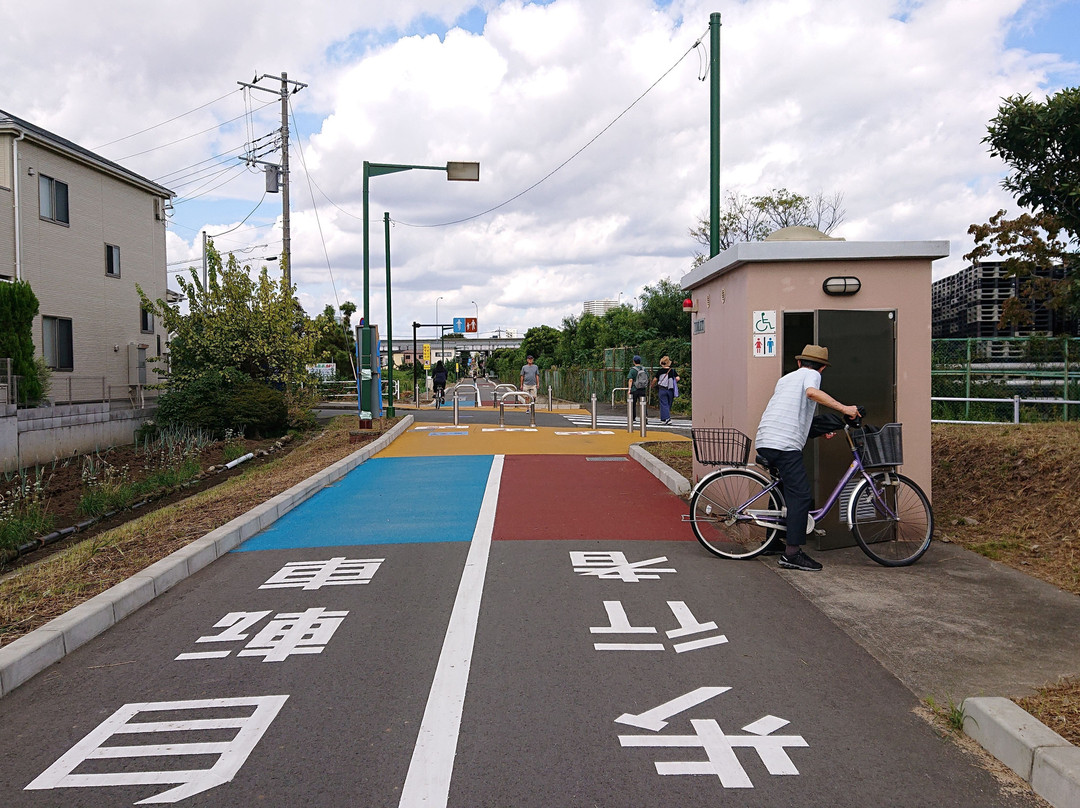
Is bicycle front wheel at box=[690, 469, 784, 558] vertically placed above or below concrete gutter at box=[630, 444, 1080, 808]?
above

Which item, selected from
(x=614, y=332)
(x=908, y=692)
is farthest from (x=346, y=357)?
(x=908, y=692)

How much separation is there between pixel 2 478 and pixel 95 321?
12675 mm

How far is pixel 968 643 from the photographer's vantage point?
5367mm

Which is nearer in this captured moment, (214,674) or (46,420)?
(214,674)

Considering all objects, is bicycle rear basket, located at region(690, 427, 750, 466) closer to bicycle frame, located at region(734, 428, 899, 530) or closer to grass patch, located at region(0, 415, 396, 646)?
bicycle frame, located at region(734, 428, 899, 530)

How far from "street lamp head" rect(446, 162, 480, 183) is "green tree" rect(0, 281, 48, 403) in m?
10.3

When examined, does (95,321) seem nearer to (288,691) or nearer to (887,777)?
(288,691)

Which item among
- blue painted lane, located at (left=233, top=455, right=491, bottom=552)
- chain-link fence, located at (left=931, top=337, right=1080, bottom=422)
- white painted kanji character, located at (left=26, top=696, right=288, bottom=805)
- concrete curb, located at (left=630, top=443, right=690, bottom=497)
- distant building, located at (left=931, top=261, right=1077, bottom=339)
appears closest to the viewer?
white painted kanji character, located at (left=26, top=696, right=288, bottom=805)

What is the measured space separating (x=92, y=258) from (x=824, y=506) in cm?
2769

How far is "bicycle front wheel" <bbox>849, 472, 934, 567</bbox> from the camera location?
7383mm

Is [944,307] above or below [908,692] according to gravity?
above

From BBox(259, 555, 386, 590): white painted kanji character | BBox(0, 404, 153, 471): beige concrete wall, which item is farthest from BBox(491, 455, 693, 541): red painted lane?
BBox(0, 404, 153, 471): beige concrete wall

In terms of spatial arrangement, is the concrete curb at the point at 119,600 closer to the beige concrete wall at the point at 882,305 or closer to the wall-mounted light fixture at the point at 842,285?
the beige concrete wall at the point at 882,305

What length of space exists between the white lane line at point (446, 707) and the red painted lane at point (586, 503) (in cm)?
166
